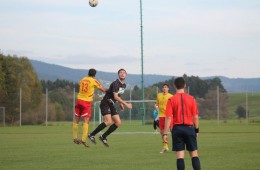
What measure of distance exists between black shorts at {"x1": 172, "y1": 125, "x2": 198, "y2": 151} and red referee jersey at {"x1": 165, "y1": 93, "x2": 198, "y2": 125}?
11 centimetres

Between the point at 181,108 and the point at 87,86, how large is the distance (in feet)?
28.1

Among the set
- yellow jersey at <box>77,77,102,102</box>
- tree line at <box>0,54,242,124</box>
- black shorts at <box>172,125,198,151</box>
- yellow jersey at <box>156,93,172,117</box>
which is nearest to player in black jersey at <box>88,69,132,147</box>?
yellow jersey at <box>77,77,102,102</box>

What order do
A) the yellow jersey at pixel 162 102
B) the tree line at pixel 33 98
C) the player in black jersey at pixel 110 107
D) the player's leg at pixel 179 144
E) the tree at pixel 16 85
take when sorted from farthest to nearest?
the tree line at pixel 33 98
the tree at pixel 16 85
the yellow jersey at pixel 162 102
the player in black jersey at pixel 110 107
the player's leg at pixel 179 144

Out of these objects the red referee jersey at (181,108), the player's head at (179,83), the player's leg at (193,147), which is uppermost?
the player's head at (179,83)

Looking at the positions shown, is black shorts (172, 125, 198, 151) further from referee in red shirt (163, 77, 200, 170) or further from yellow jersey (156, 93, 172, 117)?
yellow jersey (156, 93, 172, 117)

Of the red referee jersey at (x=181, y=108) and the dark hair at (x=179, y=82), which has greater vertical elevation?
the dark hair at (x=179, y=82)

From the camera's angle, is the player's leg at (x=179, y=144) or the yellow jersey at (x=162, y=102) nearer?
the player's leg at (x=179, y=144)

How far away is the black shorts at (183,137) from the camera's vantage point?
485 inches

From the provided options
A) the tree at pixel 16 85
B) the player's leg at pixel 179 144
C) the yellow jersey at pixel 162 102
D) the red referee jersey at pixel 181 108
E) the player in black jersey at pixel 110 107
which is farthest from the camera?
the tree at pixel 16 85

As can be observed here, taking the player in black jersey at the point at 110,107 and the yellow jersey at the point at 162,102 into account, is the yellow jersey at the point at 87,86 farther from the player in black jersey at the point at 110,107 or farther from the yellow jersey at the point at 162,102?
the yellow jersey at the point at 162,102

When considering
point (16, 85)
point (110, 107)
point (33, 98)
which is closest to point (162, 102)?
point (110, 107)

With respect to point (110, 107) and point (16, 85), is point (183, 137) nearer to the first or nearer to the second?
point (110, 107)

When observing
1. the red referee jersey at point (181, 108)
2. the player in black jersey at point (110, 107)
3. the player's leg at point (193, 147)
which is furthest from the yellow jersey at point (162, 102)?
the red referee jersey at point (181, 108)

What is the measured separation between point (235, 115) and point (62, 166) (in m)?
61.0
